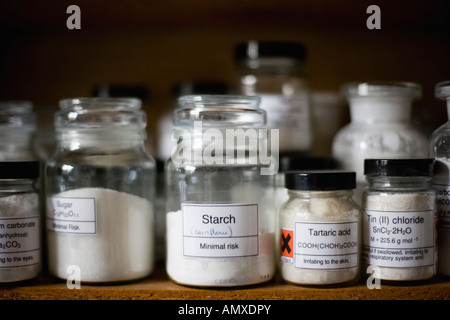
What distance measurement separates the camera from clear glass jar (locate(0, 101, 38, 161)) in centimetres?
61

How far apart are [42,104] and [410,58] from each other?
0.65 meters

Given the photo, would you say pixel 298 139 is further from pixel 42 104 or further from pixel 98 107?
pixel 42 104

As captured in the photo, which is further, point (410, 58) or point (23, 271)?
point (410, 58)

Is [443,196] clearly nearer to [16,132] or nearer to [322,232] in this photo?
[322,232]

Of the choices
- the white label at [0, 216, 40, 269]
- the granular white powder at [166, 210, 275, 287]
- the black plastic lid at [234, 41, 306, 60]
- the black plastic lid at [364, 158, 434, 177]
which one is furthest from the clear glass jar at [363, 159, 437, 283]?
the white label at [0, 216, 40, 269]

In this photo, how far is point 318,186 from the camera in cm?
49

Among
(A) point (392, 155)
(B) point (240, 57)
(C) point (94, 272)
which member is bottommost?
Result: (C) point (94, 272)

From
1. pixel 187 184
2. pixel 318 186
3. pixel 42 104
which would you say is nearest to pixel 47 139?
pixel 42 104

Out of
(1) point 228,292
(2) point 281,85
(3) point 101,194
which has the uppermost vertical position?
(2) point 281,85

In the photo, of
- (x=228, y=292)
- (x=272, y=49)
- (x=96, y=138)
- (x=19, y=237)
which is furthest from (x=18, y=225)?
(x=272, y=49)

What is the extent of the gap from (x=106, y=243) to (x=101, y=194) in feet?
0.18

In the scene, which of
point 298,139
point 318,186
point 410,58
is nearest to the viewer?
point 318,186

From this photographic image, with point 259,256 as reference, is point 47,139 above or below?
above

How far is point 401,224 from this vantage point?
19.3 inches
